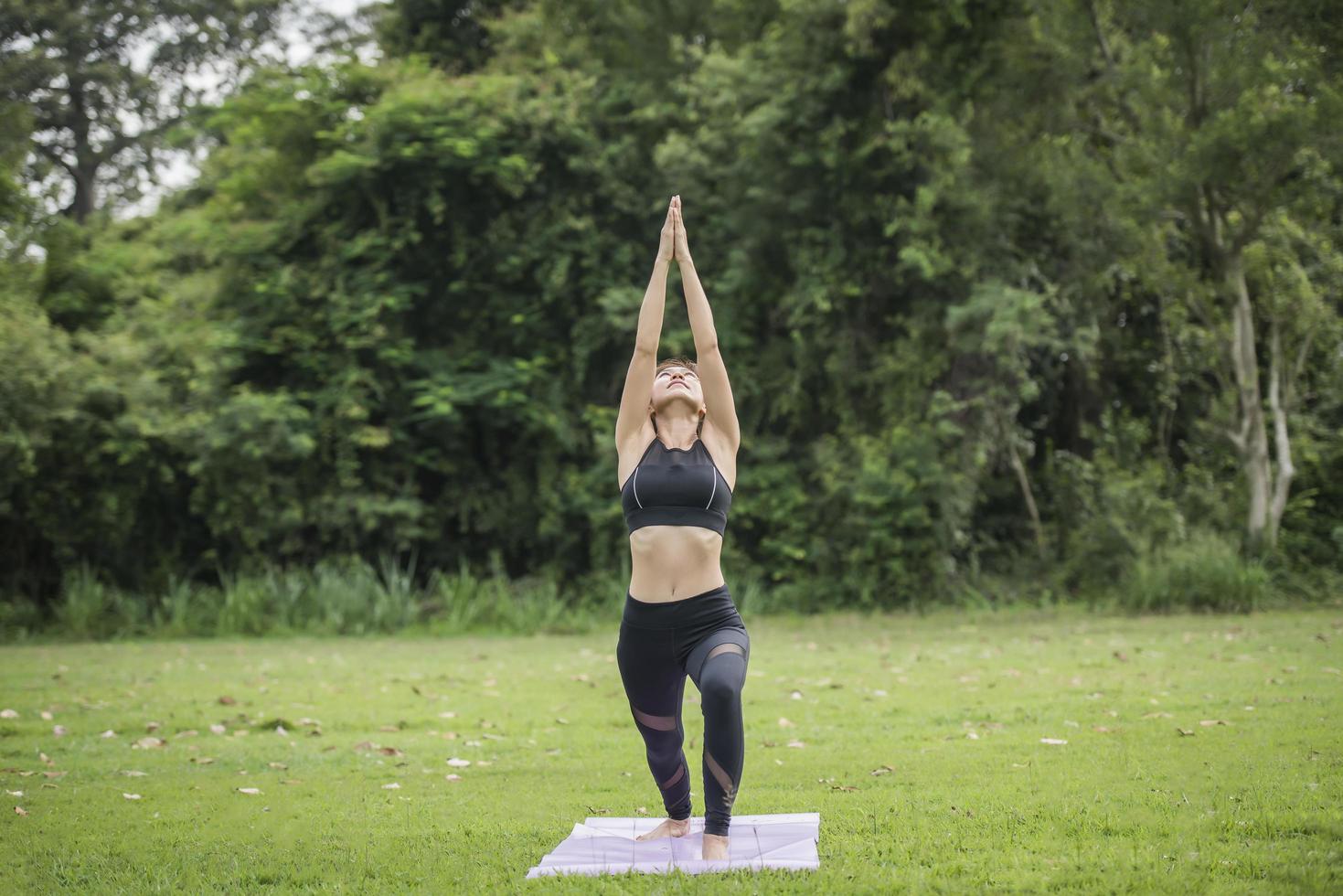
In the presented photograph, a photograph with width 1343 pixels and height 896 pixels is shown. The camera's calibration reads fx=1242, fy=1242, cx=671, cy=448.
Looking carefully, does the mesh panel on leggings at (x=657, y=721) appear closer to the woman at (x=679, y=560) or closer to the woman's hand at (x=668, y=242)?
the woman at (x=679, y=560)

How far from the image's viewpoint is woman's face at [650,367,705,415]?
18.1 feet

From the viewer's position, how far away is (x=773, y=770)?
7.16 m

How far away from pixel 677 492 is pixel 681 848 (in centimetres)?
151

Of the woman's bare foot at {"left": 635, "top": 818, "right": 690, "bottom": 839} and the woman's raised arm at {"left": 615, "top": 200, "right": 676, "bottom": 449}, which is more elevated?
the woman's raised arm at {"left": 615, "top": 200, "right": 676, "bottom": 449}

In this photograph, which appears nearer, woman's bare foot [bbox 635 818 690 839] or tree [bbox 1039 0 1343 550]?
woman's bare foot [bbox 635 818 690 839]

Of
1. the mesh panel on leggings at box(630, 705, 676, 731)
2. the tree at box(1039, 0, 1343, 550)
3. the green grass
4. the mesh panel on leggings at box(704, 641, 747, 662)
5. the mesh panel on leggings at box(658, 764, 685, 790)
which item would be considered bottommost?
the green grass

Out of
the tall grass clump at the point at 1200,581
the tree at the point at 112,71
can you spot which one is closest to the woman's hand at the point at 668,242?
the tall grass clump at the point at 1200,581

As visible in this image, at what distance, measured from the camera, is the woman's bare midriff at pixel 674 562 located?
5301mm

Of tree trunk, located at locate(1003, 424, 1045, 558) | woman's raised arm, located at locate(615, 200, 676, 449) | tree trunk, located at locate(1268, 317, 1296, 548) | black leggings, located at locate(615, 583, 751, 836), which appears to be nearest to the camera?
black leggings, located at locate(615, 583, 751, 836)

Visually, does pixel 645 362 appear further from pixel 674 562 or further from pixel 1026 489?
pixel 1026 489

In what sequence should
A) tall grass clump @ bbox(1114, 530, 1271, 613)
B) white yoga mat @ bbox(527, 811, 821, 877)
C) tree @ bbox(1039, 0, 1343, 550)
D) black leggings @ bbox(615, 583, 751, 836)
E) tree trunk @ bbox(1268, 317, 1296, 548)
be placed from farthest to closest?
tree trunk @ bbox(1268, 317, 1296, 548) < tall grass clump @ bbox(1114, 530, 1271, 613) < tree @ bbox(1039, 0, 1343, 550) < black leggings @ bbox(615, 583, 751, 836) < white yoga mat @ bbox(527, 811, 821, 877)

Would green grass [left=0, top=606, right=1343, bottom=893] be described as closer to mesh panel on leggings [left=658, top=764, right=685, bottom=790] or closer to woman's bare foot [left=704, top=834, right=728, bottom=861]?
woman's bare foot [left=704, top=834, right=728, bottom=861]

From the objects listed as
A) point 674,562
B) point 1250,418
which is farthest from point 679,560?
point 1250,418

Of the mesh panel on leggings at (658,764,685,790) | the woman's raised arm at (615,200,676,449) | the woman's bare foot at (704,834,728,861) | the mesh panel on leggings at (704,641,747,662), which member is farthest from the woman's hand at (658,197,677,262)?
the woman's bare foot at (704,834,728,861)
